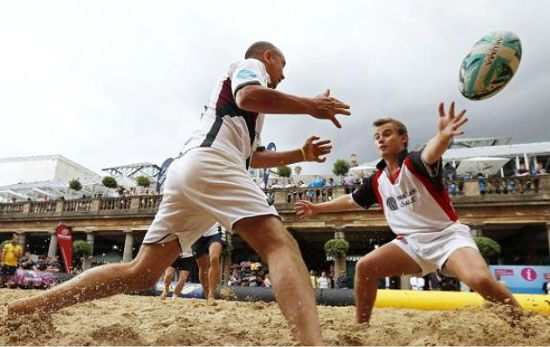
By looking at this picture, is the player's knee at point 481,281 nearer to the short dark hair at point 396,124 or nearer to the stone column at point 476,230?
the short dark hair at point 396,124

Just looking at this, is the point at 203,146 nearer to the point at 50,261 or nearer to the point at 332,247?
the point at 332,247

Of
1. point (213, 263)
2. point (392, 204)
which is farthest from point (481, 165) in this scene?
point (392, 204)

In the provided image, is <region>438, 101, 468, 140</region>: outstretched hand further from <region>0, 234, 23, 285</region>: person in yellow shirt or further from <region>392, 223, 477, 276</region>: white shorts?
<region>0, 234, 23, 285</region>: person in yellow shirt

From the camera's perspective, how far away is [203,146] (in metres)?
2.27

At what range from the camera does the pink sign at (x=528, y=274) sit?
11.6 m

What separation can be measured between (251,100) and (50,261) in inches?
778

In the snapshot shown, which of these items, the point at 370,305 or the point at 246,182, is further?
the point at 370,305

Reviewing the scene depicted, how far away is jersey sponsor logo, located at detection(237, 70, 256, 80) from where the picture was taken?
219 cm

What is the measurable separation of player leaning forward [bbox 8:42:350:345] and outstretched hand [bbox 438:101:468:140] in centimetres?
82

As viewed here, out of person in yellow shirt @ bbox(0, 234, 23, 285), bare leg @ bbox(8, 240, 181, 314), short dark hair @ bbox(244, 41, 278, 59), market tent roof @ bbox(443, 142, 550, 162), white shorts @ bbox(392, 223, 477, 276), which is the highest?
market tent roof @ bbox(443, 142, 550, 162)

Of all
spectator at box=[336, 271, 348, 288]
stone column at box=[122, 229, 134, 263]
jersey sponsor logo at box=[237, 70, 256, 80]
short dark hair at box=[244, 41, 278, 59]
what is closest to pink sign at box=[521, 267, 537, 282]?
spectator at box=[336, 271, 348, 288]

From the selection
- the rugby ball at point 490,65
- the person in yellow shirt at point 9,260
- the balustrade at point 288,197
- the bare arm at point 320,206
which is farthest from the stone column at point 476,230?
the person in yellow shirt at point 9,260

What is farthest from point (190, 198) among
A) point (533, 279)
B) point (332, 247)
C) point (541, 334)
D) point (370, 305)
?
point (332, 247)

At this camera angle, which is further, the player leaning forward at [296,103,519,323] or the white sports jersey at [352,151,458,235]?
the white sports jersey at [352,151,458,235]
